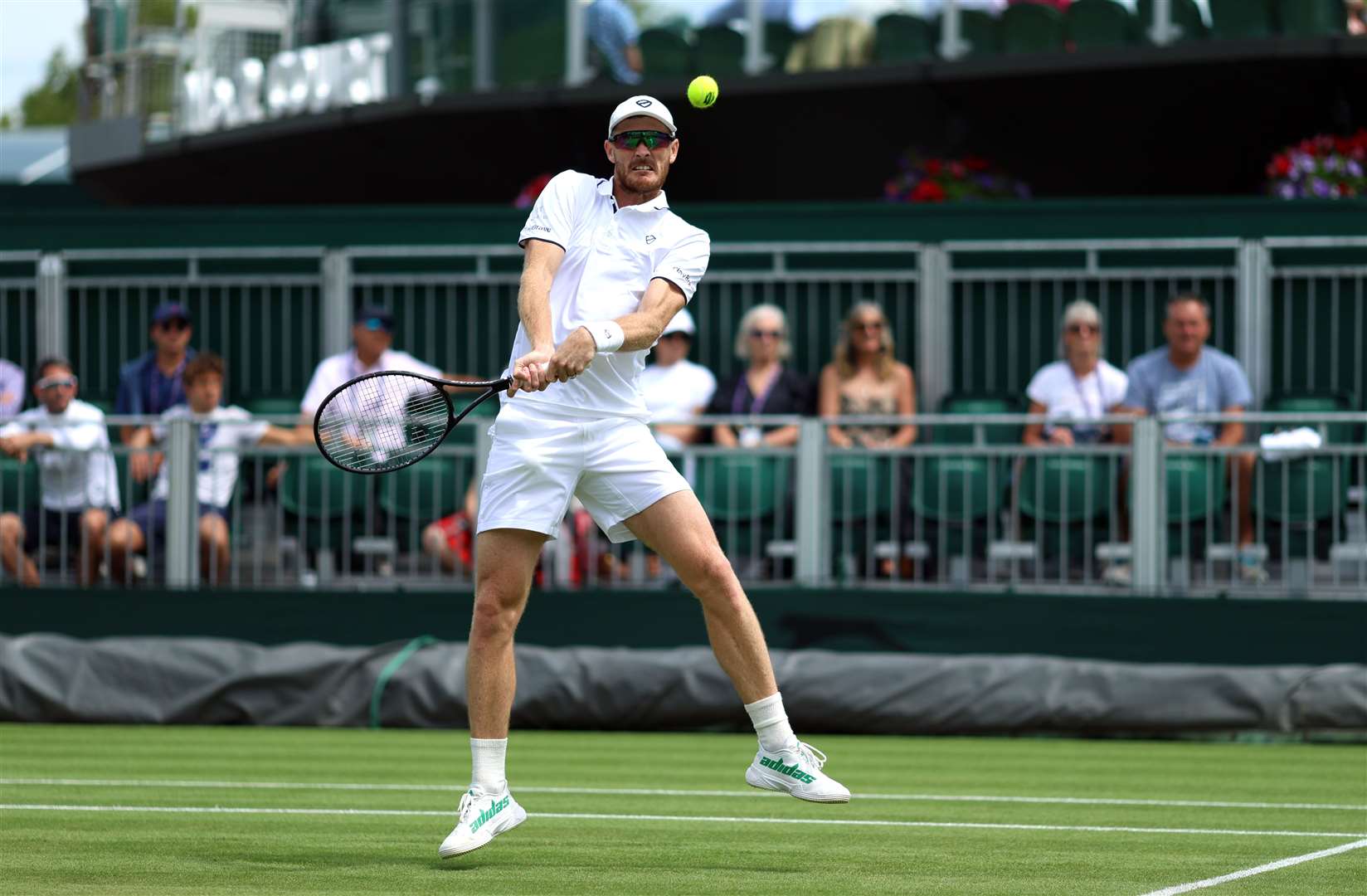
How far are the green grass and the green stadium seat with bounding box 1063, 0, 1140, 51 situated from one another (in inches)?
287

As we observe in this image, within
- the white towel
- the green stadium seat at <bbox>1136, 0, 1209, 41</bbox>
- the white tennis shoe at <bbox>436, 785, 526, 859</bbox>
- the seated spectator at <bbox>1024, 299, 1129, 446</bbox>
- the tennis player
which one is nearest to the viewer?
the white tennis shoe at <bbox>436, 785, 526, 859</bbox>

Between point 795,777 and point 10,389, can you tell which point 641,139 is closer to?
point 795,777

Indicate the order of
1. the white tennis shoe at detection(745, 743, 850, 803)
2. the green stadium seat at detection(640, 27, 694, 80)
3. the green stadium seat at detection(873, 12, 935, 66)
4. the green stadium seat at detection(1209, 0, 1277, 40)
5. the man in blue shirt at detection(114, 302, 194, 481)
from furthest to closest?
the green stadium seat at detection(640, 27, 694, 80), the green stadium seat at detection(873, 12, 935, 66), the green stadium seat at detection(1209, 0, 1277, 40), the man in blue shirt at detection(114, 302, 194, 481), the white tennis shoe at detection(745, 743, 850, 803)

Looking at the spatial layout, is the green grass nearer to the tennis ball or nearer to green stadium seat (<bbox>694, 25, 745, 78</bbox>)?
the tennis ball

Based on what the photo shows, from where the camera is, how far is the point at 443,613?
1295cm

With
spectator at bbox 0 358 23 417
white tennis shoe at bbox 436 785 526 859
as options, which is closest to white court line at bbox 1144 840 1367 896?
white tennis shoe at bbox 436 785 526 859

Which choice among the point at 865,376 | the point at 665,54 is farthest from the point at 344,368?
the point at 665,54

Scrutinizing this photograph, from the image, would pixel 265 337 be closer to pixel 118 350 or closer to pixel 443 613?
pixel 118 350

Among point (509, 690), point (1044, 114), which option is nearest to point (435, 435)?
point (509, 690)

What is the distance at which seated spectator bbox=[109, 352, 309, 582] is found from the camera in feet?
42.7

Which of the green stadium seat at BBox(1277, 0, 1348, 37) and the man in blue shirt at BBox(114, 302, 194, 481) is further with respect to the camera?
the green stadium seat at BBox(1277, 0, 1348, 37)

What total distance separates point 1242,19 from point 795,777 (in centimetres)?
1169

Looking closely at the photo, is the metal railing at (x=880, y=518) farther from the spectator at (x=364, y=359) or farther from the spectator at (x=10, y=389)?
the spectator at (x=10, y=389)

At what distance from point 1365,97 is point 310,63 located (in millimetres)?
9675
